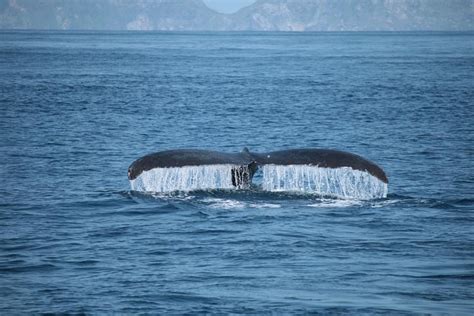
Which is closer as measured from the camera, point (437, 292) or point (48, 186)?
point (437, 292)

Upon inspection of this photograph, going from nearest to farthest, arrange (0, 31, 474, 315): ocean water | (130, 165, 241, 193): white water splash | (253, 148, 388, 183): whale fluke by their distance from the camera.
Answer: (0, 31, 474, 315): ocean water
(253, 148, 388, 183): whale fluke
(130, 165, 241, 193): white water splash

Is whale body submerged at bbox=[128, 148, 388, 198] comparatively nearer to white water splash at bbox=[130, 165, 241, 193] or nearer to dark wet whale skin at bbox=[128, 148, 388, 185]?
dark wet whale skin at bbox=[128, 148, 388, 185]

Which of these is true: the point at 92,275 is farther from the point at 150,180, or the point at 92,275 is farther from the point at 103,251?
the point at 150,180

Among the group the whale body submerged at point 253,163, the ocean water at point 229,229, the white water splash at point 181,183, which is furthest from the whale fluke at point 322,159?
the white water splash at point 181,183

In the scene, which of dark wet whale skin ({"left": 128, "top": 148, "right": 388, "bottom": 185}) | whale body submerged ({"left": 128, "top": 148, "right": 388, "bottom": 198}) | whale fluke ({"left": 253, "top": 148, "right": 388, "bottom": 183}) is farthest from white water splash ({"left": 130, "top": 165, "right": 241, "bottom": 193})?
whale fluke ({"left": 253, "top": 148, "right": 388, "bottom": 183})

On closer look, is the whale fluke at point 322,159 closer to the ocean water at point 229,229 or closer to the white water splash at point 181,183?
the ocean water at point 229,229

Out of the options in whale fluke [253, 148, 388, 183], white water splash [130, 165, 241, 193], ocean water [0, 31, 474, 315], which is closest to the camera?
ocean water [0, 31, 474, 315]

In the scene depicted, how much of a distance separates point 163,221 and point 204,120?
1551 centimetres

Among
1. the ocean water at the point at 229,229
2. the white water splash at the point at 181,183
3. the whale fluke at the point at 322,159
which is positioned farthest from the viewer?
the white water splash at the point at 181,183

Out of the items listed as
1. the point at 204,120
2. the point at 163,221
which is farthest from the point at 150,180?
the point at 204,120

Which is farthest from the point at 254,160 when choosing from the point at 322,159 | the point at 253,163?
the point at 322,159

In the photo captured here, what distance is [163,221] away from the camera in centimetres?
1277

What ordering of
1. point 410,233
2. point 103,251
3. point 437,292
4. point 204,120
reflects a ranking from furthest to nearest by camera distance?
point 204,120, point 410,233, point 103,251, point 437,292

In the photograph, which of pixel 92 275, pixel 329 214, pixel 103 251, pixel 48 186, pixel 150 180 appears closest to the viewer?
pixel 92 275
